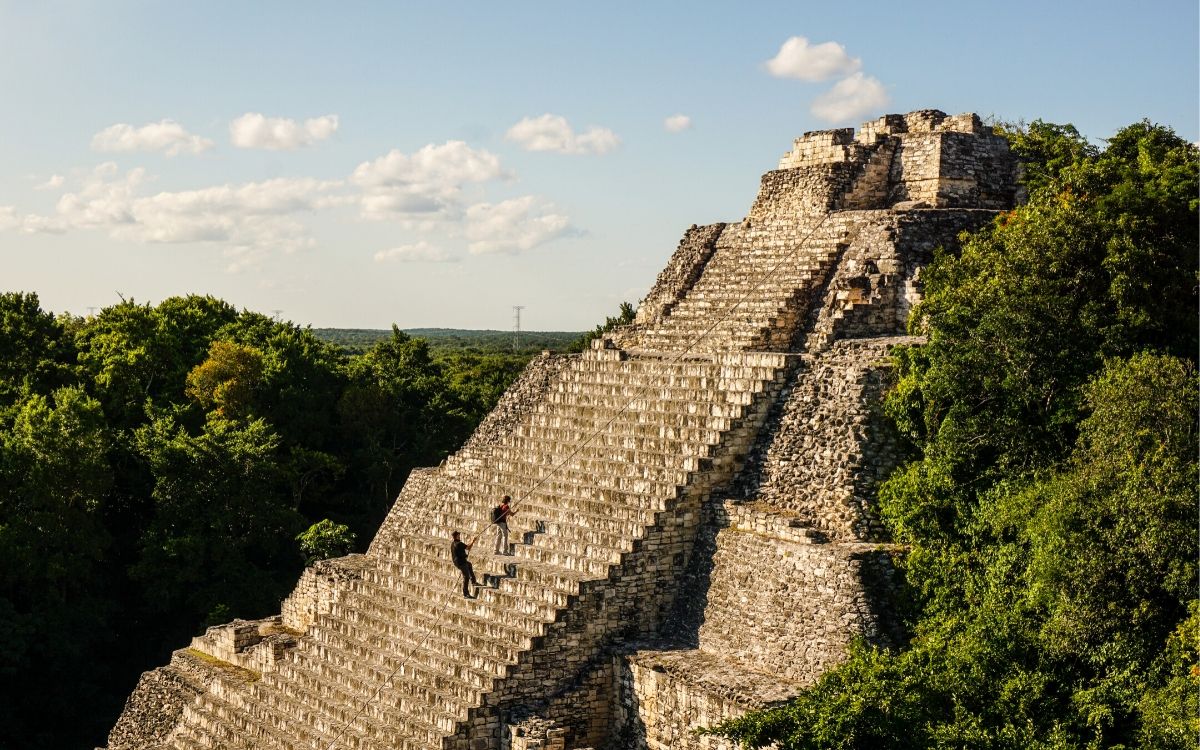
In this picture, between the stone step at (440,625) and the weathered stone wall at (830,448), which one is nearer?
the stone step at (440,625)

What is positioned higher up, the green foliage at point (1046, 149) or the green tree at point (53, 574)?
→ the green foliage at point (1046, 149)

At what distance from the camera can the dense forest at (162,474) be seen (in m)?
22.2

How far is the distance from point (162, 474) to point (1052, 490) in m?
18.1

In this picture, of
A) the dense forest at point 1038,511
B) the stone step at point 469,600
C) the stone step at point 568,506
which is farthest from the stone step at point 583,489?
the dense forest at point 1038,511

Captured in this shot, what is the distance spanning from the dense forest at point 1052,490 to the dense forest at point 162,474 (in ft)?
44.9

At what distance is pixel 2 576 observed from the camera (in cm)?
2216

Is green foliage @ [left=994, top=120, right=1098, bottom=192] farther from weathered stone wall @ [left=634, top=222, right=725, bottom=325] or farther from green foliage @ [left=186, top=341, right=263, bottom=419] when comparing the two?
green foliage @ [left=186, top=341, right=263, bottom=419]

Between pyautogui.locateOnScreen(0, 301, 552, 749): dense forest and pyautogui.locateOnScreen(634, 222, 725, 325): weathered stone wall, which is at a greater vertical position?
pyautogui.locateOnScreen(634, 222, 725, 325): weathered stone wall

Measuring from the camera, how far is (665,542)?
14.1m

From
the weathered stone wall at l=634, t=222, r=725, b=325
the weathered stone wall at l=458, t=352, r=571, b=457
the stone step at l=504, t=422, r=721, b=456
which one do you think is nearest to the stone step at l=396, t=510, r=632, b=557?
the stone step at l=504, t=422, r=721, b=456

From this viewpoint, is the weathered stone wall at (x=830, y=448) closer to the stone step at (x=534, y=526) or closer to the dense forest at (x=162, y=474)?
the stone step at (x=534, y=526)

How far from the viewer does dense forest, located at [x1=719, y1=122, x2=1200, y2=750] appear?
1054cm

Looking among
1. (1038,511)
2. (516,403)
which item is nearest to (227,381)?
(516,403)

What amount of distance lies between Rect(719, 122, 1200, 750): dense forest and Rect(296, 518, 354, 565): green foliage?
41.7 feet
